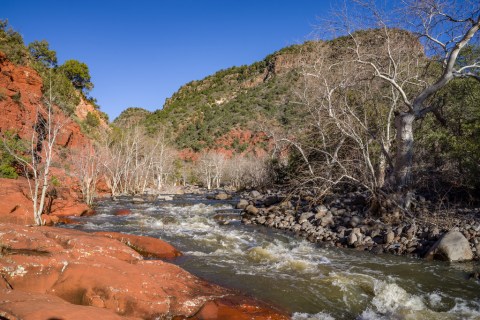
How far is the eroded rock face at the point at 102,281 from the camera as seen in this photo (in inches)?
194

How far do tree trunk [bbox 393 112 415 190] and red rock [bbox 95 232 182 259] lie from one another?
7.82 metres

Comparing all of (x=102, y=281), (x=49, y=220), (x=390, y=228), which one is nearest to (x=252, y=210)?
(x=390, y=228)

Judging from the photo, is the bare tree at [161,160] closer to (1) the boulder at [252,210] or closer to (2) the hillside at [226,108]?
(2) the hillside at [226,108]

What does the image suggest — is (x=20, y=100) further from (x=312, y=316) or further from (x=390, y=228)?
(x=312, y=316)

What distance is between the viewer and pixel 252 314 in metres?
5.11

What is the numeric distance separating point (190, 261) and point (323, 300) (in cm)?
359

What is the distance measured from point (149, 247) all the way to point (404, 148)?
875cm

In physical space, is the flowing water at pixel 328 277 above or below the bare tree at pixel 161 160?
below

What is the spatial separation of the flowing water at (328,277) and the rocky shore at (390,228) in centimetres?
50

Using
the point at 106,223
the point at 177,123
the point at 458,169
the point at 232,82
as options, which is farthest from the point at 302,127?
the point at 232,82

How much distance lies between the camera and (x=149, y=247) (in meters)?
9.02

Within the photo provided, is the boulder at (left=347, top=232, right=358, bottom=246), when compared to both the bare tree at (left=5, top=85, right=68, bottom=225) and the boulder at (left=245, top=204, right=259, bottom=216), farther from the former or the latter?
the bare tree at (left=5, top=85, right=68, bottom=225)

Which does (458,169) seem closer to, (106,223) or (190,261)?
(190,261)

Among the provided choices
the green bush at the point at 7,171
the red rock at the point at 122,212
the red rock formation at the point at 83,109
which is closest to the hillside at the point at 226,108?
the red rock formation at the point at 83,109
